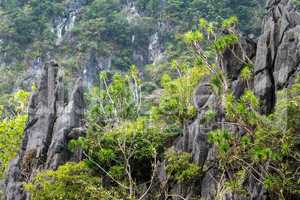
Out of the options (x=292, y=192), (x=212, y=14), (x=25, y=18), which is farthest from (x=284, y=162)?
(x=25, y=18)

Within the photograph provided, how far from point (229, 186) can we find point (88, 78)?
33891 millimetres

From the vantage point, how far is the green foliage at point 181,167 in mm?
15648

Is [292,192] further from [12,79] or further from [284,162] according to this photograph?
[12,79]

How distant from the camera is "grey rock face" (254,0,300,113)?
15.5 metres

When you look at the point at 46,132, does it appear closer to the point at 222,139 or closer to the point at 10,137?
the point at 10,137

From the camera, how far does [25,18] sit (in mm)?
48969

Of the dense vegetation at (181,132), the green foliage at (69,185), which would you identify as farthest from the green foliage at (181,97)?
the green foliage at (69,185)

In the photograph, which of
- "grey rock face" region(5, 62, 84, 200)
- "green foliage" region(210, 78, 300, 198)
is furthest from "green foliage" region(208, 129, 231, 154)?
"grey rock face" region(5, 62, 84, 200)

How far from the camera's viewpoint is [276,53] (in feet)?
53.9

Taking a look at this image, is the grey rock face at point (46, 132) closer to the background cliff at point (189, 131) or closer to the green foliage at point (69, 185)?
the background cliff at point (189, 131)

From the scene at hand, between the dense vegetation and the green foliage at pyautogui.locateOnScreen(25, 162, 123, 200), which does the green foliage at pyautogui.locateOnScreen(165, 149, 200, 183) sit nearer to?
the dense vegetation

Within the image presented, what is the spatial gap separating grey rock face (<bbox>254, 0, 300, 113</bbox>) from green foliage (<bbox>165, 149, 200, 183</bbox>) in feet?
9.46

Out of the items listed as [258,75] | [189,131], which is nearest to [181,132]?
[189,131]

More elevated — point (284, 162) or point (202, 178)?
point (284, 162)
